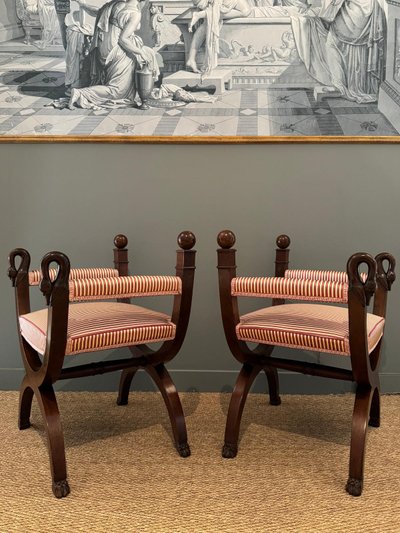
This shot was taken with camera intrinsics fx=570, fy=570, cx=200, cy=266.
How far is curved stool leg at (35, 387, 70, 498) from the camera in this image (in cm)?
174

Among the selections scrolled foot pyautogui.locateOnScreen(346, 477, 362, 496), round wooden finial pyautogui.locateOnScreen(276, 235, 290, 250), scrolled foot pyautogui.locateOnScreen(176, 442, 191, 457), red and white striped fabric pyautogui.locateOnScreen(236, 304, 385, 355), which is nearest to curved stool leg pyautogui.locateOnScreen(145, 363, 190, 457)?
scrolled foot pyautogui.locateOnScreen(176, 442, 191, 457)

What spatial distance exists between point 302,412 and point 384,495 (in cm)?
76

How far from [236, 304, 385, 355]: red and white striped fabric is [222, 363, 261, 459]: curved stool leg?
18cm

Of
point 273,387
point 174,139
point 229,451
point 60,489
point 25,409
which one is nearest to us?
point 60,489

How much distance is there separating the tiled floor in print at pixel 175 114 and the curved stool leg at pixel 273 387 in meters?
1.11

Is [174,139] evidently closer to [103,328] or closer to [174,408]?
[103,328]

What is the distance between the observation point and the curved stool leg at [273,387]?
254cm

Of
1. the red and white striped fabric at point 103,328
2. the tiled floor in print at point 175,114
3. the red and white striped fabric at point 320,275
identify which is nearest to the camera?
the red and white striped fabric at point 103,328

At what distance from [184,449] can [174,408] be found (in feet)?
0.48

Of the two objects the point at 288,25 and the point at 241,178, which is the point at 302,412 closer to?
the point at 241,178

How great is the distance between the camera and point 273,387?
256 cm

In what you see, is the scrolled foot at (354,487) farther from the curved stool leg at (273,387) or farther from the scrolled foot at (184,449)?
the curved stool leg at (273,387)

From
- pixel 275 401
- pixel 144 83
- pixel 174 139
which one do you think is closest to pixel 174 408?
pixel 275 401

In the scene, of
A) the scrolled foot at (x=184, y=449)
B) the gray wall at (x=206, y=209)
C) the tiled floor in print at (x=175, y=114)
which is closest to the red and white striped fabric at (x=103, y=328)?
the scrolled foot at (x=184, y=449)
